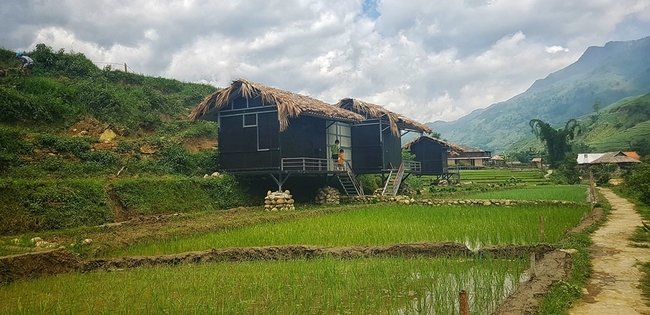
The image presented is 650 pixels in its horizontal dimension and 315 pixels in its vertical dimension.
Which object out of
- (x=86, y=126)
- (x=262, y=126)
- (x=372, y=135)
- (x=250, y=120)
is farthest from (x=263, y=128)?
(x=86, y=126)

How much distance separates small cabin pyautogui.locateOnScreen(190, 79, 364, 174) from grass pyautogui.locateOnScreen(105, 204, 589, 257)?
4.27m

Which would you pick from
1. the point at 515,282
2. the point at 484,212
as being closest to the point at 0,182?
the point at 515,282

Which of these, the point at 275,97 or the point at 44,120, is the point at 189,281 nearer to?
the point at 275,97

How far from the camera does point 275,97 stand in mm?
15500

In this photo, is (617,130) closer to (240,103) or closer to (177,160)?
(240,103)

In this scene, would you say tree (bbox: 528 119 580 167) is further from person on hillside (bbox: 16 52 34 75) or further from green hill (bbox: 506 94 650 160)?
person on hillside (bbox: 16 52 34 75)

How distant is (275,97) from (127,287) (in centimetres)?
1045

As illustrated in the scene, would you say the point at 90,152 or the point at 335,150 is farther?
the point at 335,150

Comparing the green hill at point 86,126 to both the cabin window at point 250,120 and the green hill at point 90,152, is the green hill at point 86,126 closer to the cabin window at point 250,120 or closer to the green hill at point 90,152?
the green hill at point 90,152

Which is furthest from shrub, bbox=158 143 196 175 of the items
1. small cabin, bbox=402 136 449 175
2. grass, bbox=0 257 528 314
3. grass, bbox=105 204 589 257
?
small cabin, bbox=402 136 449 175

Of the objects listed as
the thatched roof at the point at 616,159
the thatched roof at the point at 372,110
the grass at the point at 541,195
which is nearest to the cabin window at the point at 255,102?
the thatched roof at the point at 372,110

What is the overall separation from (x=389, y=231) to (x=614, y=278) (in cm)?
488

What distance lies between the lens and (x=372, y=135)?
2125 cm

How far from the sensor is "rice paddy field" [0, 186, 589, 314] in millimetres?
4883
